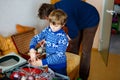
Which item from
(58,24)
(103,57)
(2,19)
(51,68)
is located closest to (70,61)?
(51,68)

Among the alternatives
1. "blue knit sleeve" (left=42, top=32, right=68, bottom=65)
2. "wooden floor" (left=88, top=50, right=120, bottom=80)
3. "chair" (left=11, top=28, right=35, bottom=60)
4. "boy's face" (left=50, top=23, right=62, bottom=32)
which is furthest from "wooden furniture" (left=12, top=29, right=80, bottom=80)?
"boy's face" (left=50, top=23, right=62, bottom=32)

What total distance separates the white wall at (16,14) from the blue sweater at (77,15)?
2.32ft

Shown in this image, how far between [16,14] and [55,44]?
1156 millimetres

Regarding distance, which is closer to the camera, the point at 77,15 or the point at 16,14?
the point at 77,15

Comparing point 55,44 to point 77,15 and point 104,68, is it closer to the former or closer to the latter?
point 77,15

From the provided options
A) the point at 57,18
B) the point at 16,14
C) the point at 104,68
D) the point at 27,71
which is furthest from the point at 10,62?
the point at 104,68

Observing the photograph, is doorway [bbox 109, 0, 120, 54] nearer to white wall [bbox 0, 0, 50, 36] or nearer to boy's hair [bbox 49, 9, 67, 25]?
white wall [bbox 0, 0, 50, 36]

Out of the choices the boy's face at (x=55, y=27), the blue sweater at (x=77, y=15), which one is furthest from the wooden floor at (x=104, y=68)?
the boy's face at (x=55, y=27)

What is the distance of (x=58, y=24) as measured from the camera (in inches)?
58.1

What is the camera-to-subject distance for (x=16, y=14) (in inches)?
98.4

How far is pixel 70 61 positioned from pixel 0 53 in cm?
79

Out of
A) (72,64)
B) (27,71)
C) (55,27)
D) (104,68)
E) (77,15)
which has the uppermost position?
(77,15)

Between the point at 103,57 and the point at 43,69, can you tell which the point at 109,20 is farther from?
the point at 43,69

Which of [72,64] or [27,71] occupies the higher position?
[27,71]
